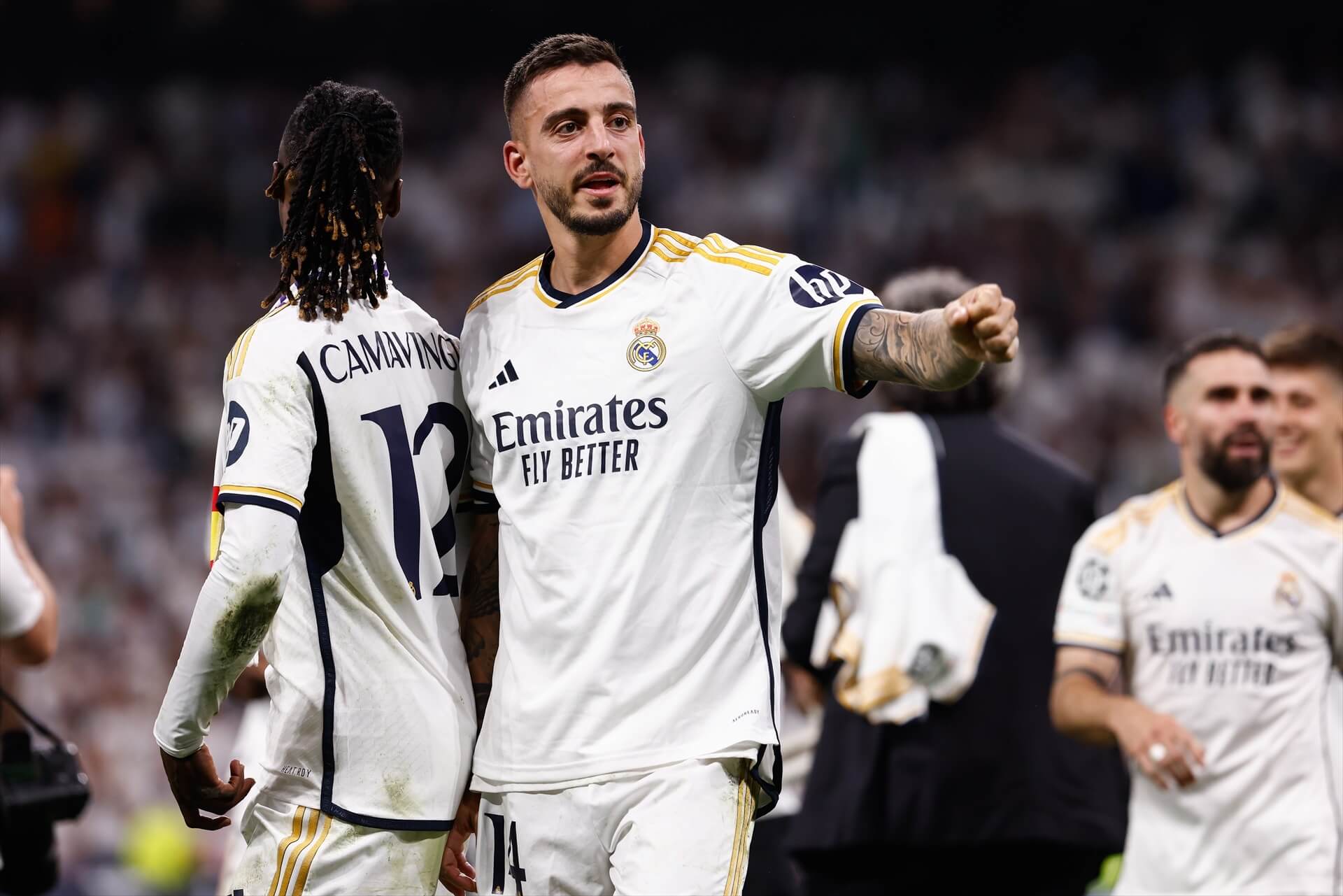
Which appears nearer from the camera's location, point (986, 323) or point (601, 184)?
point (986, 323)

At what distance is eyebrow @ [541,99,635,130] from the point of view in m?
3.61

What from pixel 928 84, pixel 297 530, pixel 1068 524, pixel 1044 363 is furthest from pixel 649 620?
pixel 928 84

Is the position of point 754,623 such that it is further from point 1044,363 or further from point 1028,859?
point 1044,363

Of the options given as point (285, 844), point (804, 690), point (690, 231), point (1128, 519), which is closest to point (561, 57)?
point (285, 844)

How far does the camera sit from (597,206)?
11.7 ft

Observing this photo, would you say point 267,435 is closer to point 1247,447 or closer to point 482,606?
point 482,606

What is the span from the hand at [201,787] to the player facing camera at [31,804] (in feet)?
3.80

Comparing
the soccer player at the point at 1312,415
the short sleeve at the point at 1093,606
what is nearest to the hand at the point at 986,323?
the short sleeve at the point at 1093,606

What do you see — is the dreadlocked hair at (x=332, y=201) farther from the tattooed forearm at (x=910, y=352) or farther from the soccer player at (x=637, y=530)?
the tattooed forearm at (x=910, y=352)

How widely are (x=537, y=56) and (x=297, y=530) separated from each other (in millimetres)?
1171

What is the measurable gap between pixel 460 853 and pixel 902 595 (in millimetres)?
2068

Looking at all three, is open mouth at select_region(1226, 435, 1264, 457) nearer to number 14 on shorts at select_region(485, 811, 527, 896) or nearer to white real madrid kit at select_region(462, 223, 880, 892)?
white real madrid kit at select_region(462, 223, 880, 892)

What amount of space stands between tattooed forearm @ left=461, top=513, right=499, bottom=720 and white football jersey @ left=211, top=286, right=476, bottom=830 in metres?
0.15

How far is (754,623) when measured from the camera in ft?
11.3
